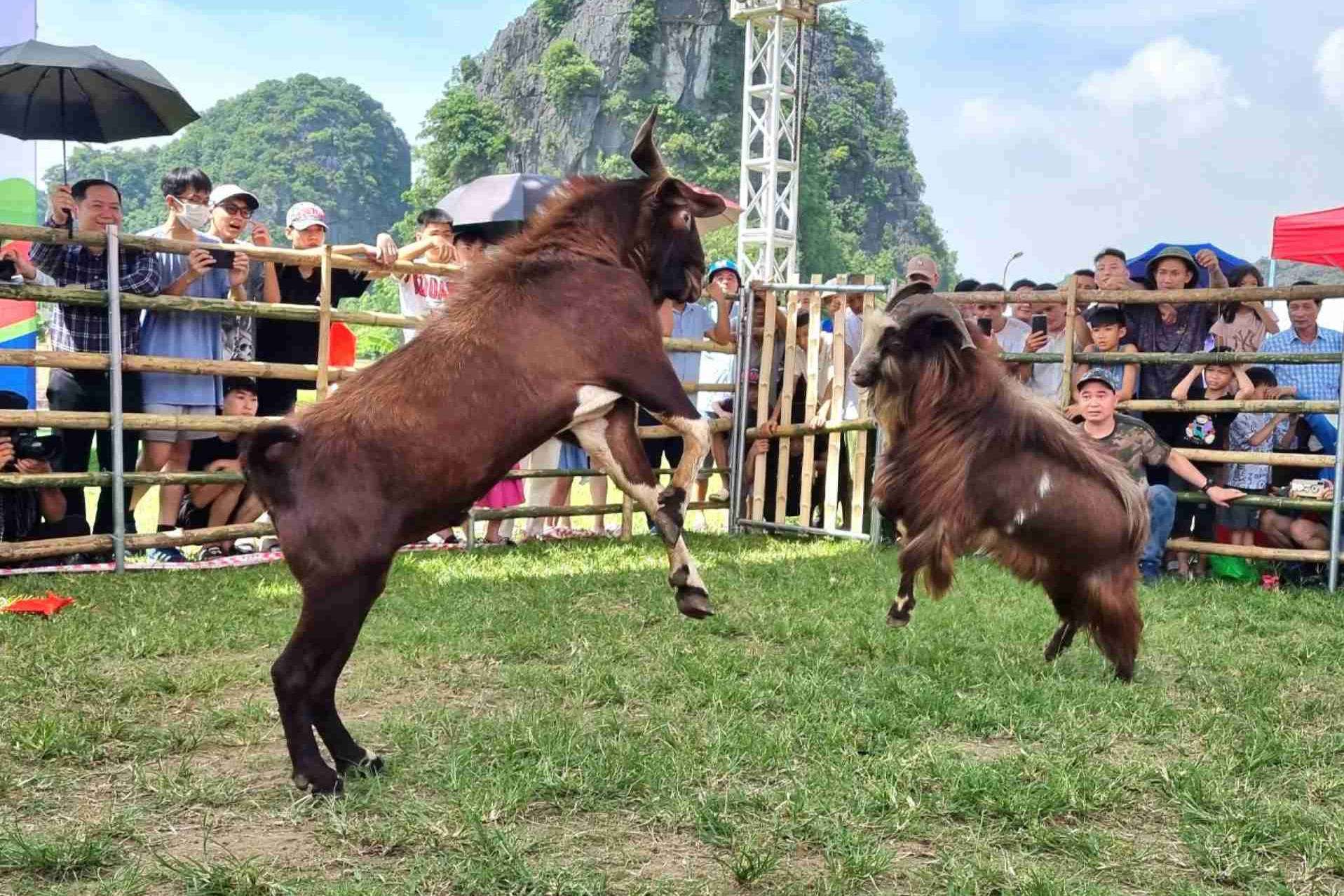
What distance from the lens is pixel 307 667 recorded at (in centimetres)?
345

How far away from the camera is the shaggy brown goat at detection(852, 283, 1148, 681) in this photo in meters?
4.91

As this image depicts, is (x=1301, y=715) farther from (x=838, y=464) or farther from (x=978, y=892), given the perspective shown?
(x=838, y=464)

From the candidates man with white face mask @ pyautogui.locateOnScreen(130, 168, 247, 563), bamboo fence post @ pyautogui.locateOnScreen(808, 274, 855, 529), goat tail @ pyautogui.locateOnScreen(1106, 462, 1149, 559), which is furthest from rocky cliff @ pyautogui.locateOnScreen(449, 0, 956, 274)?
goat tail @ pyautogui.locateOnScreen(1106, 462, 1149, 559)

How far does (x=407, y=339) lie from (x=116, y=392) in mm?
1946

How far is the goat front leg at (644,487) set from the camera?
3963mm

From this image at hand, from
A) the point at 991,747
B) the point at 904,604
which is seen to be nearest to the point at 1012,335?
the point at 904,604

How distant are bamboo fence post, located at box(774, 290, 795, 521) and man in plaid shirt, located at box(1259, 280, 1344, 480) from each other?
3.57 metres

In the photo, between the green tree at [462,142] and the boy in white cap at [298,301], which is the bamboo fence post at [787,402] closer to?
the boy in white cap at [298,301]

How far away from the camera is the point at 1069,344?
854cm

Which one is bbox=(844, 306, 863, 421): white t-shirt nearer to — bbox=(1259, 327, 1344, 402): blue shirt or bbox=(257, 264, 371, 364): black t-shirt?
bbox=(1259, 327, 1344, 402): blue shirt

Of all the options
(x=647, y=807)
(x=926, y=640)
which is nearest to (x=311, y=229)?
(x=926, y=640)

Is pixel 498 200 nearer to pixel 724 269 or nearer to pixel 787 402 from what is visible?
pixel 724 269

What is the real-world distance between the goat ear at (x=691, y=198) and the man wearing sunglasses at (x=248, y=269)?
4815 mm

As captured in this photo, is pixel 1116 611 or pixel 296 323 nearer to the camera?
pixel 1116 611
